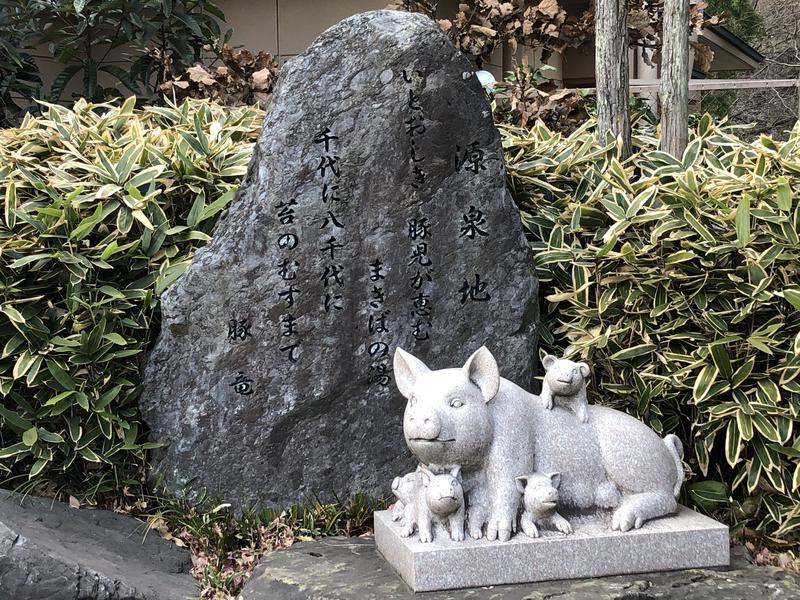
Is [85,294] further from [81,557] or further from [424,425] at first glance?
[424,425]

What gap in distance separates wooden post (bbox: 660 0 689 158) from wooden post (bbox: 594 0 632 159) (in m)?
0.21

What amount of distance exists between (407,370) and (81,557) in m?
1.50

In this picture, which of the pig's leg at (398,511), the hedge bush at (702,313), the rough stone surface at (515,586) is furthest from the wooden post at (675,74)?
the pig's leg at (398,511)

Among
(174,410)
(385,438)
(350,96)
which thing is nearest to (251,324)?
(174,410)

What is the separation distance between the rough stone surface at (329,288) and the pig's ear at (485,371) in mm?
845

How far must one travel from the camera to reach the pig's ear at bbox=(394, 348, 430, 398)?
3.25 metres

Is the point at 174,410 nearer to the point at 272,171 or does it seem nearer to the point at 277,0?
the point at 272,171

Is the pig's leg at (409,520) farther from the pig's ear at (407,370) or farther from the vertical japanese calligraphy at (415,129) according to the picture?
the vertical japanese calligraphy at (415,129)

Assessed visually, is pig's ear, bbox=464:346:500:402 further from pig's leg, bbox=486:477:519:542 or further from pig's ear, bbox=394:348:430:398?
pig's leg, bbox=486:477:519:542

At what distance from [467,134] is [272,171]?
3.07 ft

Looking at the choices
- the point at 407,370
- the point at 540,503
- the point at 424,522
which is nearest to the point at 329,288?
the point at 407,370

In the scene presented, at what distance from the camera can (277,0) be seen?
29.7 ft

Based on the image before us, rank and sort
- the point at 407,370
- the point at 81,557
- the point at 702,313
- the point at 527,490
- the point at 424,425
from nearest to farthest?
the point at 424,425
the point at 527,490
the point at 407,370
the point at 81,557
the point at 702,313

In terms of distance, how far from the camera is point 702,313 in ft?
13.0
